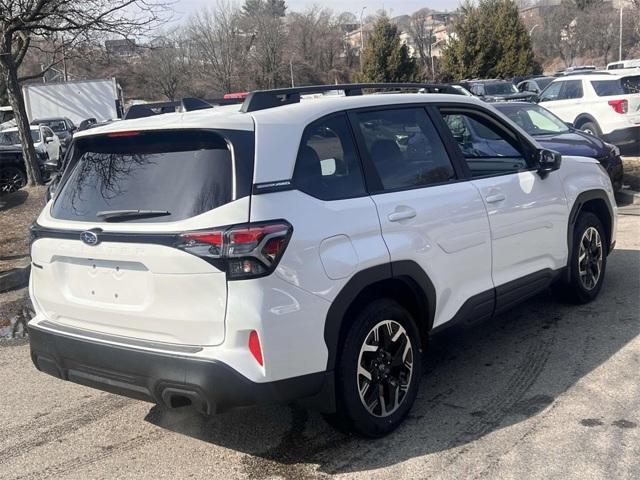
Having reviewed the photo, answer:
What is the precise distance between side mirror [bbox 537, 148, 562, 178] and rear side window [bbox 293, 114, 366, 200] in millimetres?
1792

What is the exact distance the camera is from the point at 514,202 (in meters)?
4.56

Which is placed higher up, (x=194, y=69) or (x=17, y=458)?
(x=194, y=69)

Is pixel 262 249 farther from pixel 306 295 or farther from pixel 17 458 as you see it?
pixel 17 458

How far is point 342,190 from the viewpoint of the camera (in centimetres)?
354

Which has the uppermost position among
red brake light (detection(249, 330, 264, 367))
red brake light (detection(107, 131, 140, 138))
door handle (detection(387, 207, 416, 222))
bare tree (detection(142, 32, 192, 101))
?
bare tree (detection(142, 32, 192, 101))

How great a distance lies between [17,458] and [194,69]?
4689 centimetres

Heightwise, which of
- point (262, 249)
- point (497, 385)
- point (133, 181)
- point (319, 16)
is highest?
point (319, 16)

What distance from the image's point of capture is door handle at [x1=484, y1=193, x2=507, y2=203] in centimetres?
434

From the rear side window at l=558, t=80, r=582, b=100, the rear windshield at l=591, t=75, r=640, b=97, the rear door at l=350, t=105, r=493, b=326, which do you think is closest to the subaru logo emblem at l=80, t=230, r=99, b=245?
the rear door at l=350, t=105, r=493, b=326

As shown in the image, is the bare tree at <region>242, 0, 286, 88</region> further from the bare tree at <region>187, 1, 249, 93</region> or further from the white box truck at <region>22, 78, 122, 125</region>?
the white box truck at <region>22, 78, 122, 125</region>

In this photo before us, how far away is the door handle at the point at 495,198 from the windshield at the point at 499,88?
2148 centimetres

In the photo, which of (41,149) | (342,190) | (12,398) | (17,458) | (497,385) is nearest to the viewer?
(342,190)

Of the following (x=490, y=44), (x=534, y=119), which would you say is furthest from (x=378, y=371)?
(x=490, y=44)

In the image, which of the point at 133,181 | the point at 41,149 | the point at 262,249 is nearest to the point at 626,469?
the point at 262,249
